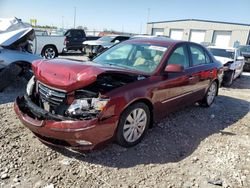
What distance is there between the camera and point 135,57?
4371 millimetres

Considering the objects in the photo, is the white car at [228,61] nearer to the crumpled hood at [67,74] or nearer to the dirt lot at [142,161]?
the dirt lot at [142,161]

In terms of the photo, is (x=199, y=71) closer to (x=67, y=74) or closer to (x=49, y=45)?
(x=67, y=74)

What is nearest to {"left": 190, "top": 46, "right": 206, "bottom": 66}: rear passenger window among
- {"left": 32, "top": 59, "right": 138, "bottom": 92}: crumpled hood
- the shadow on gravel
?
the shadow on gravel

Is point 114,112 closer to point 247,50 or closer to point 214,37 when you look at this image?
point 247,50

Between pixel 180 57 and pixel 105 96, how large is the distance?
207 cm

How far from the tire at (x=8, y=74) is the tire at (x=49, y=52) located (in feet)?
23.3

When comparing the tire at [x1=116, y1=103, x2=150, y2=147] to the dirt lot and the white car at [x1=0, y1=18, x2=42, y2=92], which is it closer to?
the dirt lot

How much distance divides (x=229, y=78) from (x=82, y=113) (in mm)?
7241

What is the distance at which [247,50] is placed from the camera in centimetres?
1630

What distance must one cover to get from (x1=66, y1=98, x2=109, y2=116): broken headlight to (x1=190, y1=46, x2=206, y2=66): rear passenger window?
2.66 m

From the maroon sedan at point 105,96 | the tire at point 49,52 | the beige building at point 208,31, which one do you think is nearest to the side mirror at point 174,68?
the maroon sedan at point 105,96

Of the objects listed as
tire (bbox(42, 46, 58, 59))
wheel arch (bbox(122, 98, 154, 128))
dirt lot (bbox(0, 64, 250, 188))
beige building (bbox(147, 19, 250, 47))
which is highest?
beige building (bbox(147, 19, 250, 47))

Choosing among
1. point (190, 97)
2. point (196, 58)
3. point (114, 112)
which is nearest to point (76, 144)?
point (114, 112)

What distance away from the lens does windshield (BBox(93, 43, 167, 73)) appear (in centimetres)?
413
